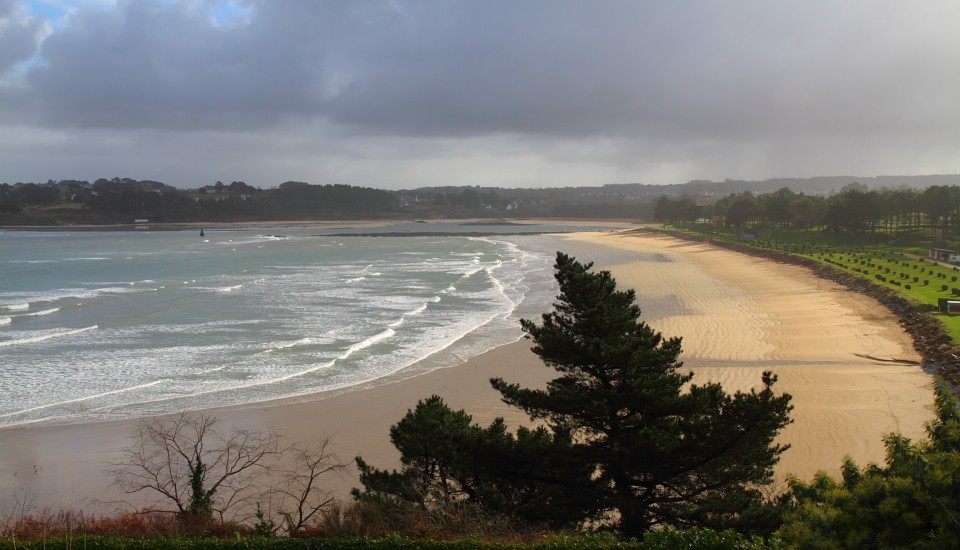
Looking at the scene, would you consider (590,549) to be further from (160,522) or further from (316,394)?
(316,394)

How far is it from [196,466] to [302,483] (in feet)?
6.98

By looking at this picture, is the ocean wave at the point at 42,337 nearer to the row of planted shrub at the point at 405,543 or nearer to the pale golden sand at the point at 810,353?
the row of planted shrub at the point at 405,543

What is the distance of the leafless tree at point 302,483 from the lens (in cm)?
998

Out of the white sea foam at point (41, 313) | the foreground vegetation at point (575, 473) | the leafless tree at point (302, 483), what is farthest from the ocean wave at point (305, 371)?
the white sea foam at point (41, 313)

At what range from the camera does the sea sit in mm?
19312

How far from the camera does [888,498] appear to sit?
6.23 m

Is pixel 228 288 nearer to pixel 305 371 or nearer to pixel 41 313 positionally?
pixel 41 313

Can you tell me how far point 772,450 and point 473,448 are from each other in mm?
3517

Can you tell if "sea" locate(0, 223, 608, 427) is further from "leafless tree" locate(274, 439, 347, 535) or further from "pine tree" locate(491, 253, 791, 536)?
"pine tree" locate(491, 253, 791, 536)

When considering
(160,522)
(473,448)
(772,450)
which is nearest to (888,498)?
(772,450)

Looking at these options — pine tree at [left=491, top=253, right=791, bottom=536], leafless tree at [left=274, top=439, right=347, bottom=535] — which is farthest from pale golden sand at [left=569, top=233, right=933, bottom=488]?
leafless tree at [left=274, top=439, right=347, bottom=535]

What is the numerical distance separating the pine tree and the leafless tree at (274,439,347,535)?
10.5ft

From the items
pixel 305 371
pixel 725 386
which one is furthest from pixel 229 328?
pixel 725 386

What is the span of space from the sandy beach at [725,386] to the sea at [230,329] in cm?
156
